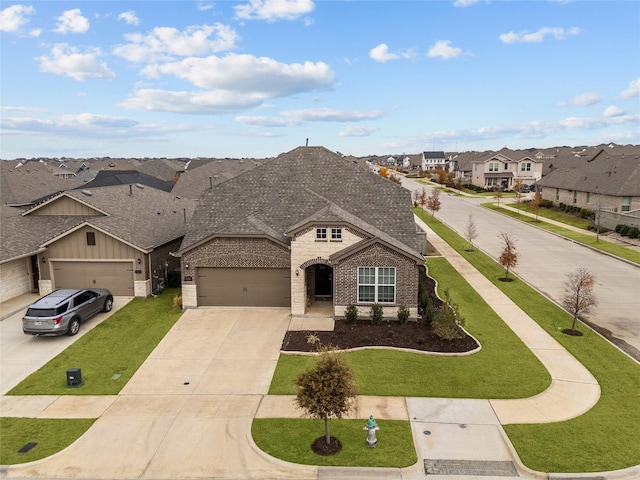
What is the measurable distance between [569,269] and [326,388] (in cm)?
2447

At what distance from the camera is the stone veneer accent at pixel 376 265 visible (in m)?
19.3

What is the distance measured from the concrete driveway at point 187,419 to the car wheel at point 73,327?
387 centimetres

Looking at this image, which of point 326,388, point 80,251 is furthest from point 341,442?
point 80,251

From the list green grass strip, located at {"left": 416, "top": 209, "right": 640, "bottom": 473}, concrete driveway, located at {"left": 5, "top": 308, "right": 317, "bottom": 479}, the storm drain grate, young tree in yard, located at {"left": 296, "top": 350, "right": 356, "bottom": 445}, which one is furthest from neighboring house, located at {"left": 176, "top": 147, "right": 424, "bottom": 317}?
the storm drain grate

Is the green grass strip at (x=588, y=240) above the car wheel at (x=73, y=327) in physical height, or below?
above

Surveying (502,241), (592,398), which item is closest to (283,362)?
(592,398)

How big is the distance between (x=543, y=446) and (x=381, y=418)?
4046 mm

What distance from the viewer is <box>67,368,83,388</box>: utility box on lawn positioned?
14.3 m

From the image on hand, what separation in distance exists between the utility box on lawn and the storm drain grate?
36.2 feet

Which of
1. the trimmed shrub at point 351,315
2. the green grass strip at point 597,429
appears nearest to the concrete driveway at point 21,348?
the trimmed shrub at point 351,315

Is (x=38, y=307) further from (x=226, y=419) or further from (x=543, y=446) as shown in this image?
(x=543, y=446)

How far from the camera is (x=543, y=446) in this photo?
11.1 m

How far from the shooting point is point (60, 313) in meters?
18.0

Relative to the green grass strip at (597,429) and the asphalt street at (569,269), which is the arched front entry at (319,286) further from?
the asphalt street at (569,269)
